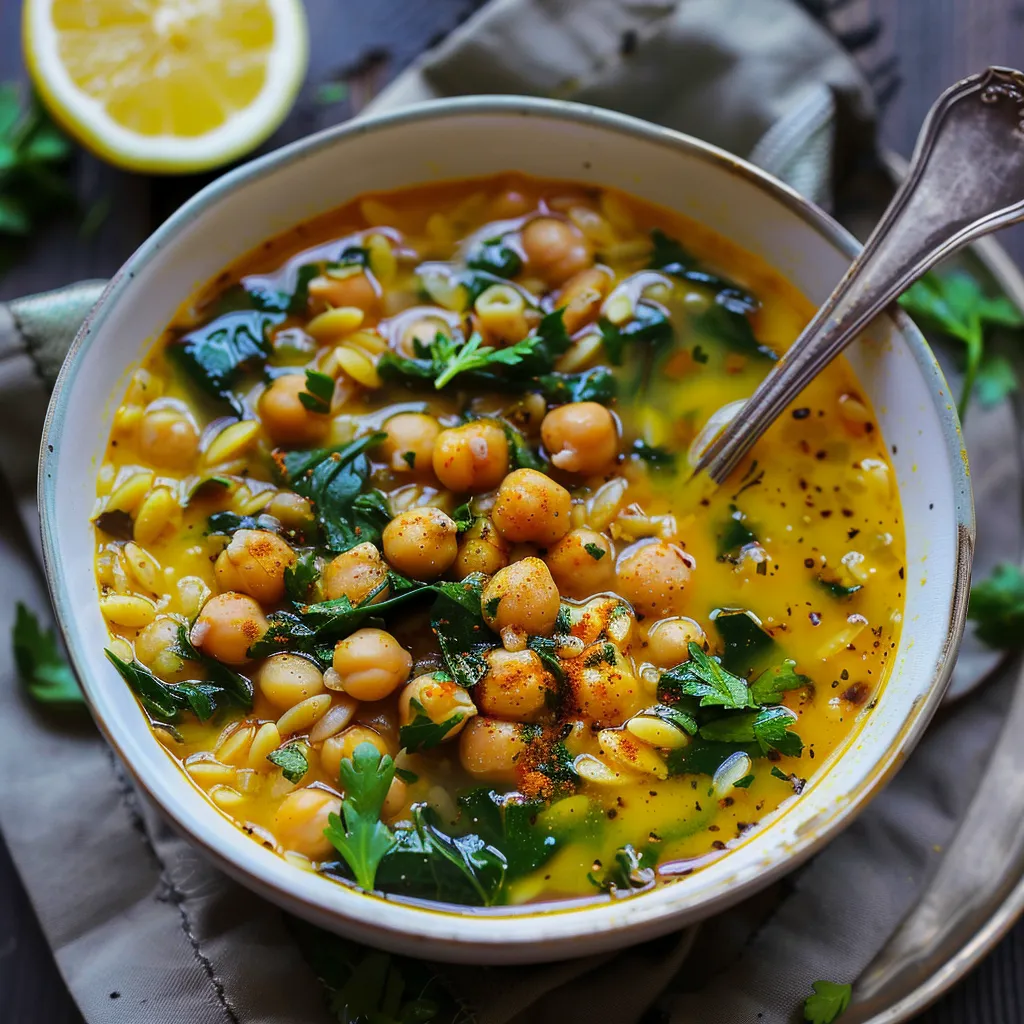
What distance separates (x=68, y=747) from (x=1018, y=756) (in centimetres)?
220

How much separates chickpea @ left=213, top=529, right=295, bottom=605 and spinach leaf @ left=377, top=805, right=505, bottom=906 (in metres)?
0.55

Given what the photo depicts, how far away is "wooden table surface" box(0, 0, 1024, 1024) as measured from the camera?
120 inches

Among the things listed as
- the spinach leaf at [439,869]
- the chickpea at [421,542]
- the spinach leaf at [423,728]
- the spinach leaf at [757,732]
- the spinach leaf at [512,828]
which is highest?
the spinach leaf at [757,732]

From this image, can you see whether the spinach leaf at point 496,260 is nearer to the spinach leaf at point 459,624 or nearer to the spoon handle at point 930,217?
the spoon handle at point 930,217

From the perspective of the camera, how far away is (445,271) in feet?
8.50

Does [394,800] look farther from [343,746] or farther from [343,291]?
[343,291]

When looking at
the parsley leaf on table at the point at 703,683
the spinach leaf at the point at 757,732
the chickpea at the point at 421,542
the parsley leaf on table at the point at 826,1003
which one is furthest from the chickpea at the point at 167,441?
the parsley leaf on table at the point at 826,1003

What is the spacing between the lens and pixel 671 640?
2229 mm

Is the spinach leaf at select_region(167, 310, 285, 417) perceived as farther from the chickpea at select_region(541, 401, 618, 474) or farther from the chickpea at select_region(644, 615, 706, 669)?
the chickpea at select_region(644, 615, 706, 669)

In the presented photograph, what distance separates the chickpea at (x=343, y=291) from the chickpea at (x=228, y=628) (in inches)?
28.7

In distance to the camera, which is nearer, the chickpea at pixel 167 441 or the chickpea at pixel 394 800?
the chickpea at pixel 394 800

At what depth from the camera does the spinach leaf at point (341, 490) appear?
2320mm

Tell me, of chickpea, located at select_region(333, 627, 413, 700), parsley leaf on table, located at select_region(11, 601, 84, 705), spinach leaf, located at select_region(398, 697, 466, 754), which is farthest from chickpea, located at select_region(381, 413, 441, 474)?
parsley leaf on table, located at select_region(11, 601, 84, 705)

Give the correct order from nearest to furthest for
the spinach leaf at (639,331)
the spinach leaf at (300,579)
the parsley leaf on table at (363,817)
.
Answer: the parsley leaf on table at (363,817), the spinach leaf at (300,579), the spinach leaf at (639,331)
